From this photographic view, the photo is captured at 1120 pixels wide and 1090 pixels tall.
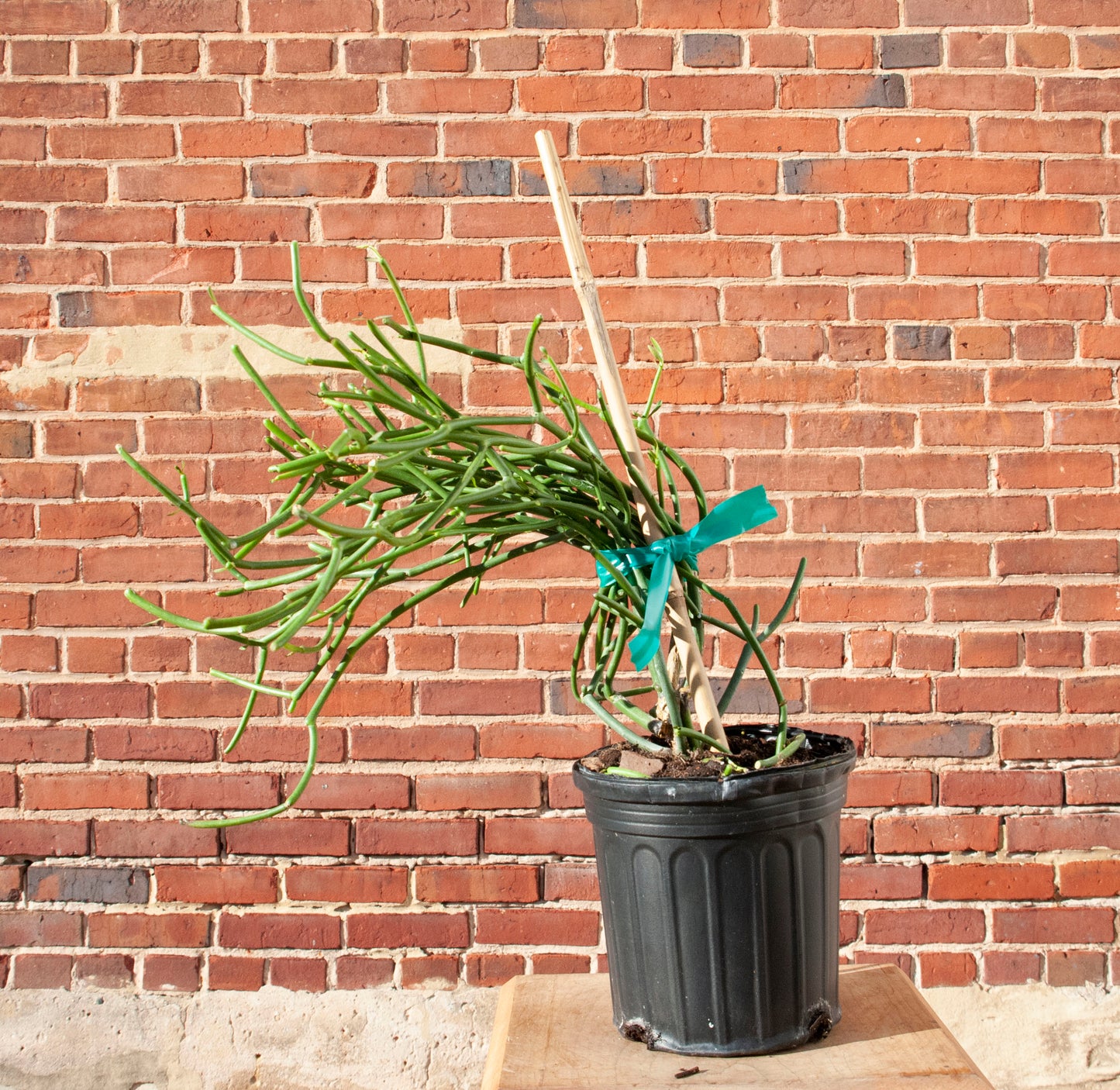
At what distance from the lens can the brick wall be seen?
1613 millimetres

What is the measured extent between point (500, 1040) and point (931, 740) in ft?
3.00

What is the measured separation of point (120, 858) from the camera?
1622 millimetres

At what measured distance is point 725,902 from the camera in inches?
35.0

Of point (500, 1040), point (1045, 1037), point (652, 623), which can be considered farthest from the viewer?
point (1045, 1037)

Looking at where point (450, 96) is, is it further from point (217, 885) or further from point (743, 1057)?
point (743, 1057)

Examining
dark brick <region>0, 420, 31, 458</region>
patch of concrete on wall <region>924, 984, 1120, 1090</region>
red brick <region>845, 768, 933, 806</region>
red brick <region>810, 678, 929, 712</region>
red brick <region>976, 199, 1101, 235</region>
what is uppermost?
red brick <region>976, 199, 1101, 235</region>

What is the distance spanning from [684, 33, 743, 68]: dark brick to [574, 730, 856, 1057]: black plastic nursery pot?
120cm

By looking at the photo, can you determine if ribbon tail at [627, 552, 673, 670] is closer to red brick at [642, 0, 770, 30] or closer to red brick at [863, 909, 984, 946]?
red brick at [863, 909, 984, 946]

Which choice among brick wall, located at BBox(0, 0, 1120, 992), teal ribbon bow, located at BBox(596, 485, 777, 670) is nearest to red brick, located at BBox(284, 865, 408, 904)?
brick wall, located at BBox(0, 0, 1120, 992)

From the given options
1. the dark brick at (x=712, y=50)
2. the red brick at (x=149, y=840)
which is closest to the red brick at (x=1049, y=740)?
the dark brick at (x=712, y=50)

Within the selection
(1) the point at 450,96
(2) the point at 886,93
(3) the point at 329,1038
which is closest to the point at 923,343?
(2) the point at 886,93

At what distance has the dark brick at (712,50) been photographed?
64.7 inches

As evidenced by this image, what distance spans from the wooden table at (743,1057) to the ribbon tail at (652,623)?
35 centimetres

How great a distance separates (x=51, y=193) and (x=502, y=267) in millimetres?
732
